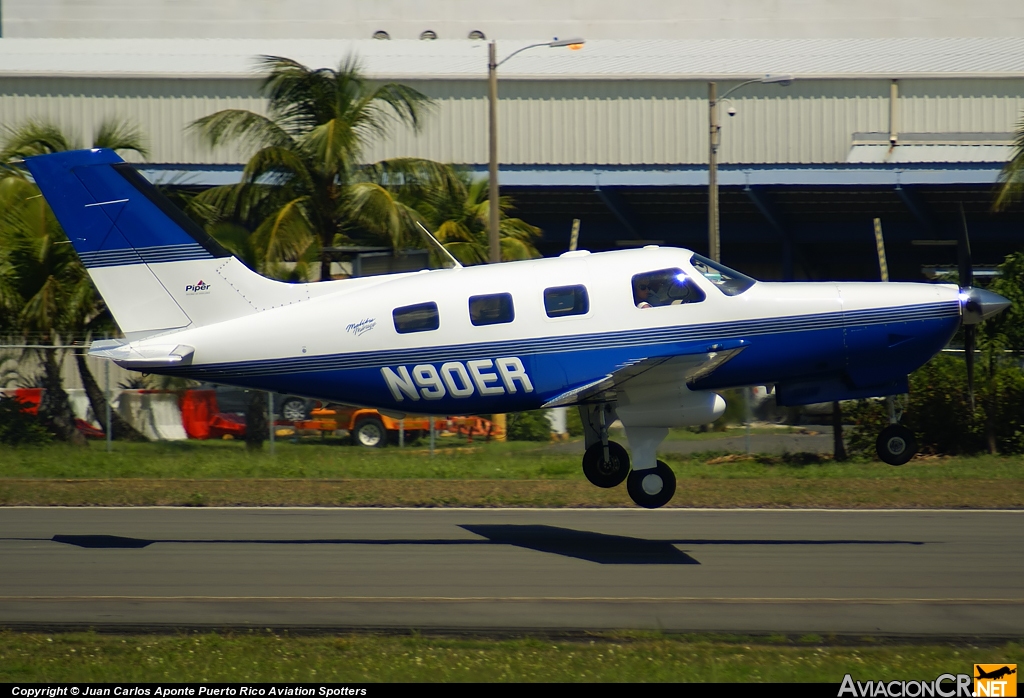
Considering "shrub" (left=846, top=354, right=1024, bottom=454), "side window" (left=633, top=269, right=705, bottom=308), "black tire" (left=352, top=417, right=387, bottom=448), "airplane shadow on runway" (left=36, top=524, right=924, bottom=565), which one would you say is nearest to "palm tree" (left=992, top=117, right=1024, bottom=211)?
"shrub" (left=846, top=354, right=1024, bottom=454)

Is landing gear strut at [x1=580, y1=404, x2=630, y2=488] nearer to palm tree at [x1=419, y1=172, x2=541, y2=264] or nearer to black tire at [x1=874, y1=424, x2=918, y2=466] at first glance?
black tire at [x1=874, y1=424, x2=918, y2=466]

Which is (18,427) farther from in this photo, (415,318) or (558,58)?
(558,58)

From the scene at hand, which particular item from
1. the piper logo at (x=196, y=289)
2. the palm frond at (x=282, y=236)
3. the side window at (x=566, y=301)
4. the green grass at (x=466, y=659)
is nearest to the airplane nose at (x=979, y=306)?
the side window at (x=566, y=301)

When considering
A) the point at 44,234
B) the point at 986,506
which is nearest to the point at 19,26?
the point at 44,234

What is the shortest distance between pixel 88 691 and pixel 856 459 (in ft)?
59.7

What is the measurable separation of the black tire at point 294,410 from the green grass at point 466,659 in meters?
14.5

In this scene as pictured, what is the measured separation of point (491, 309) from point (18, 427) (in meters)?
14.9

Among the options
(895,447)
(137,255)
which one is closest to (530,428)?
(895,447)

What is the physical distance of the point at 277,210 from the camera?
24.0 m

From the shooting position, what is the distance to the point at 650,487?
543 inches

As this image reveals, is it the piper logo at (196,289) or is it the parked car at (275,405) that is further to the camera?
the parked car at (275,405)

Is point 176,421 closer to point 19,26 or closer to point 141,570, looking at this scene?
point 141,570

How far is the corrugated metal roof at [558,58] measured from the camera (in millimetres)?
35719

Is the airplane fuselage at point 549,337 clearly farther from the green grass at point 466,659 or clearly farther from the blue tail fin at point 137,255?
the green grass at point 466,659
